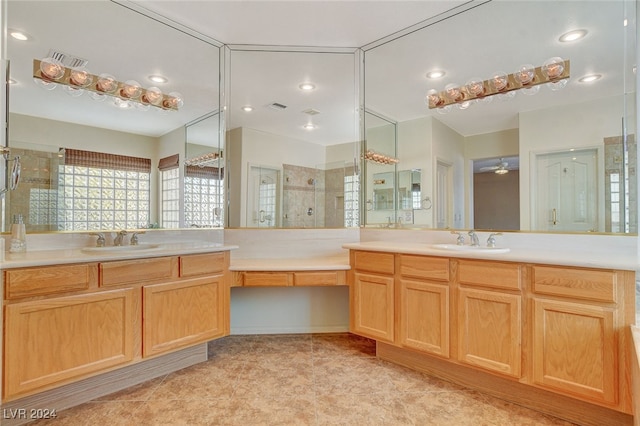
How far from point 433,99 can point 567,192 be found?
48.6 inches

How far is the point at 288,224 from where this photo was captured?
2.96 m

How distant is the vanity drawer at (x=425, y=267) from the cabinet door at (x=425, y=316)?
0.18 feet

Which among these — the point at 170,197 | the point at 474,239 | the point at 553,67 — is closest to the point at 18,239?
the point at 170,197

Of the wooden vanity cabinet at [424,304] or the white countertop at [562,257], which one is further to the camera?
the wooden vanity cabinet at [424,304]

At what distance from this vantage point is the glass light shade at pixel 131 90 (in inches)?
92.1

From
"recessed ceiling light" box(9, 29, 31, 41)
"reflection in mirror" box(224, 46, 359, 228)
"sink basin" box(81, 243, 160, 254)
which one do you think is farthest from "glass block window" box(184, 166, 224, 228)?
"recessed ceiling light" box(9, 29, 31, 41)

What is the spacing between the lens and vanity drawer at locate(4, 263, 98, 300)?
1473 mm

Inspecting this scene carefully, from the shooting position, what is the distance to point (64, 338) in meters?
1.61

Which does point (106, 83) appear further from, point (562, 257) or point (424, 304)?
point (562, 257)

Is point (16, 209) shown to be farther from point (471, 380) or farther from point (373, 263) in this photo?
point (471, 380)

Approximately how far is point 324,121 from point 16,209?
245cm

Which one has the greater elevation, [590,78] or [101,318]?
[590,78]

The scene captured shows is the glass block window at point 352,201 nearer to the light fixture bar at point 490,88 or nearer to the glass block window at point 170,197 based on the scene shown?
the light fixture bar at point 490,88

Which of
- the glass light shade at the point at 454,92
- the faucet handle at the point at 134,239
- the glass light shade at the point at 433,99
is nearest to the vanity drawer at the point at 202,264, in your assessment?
the faucet handle at the point at 134,239
